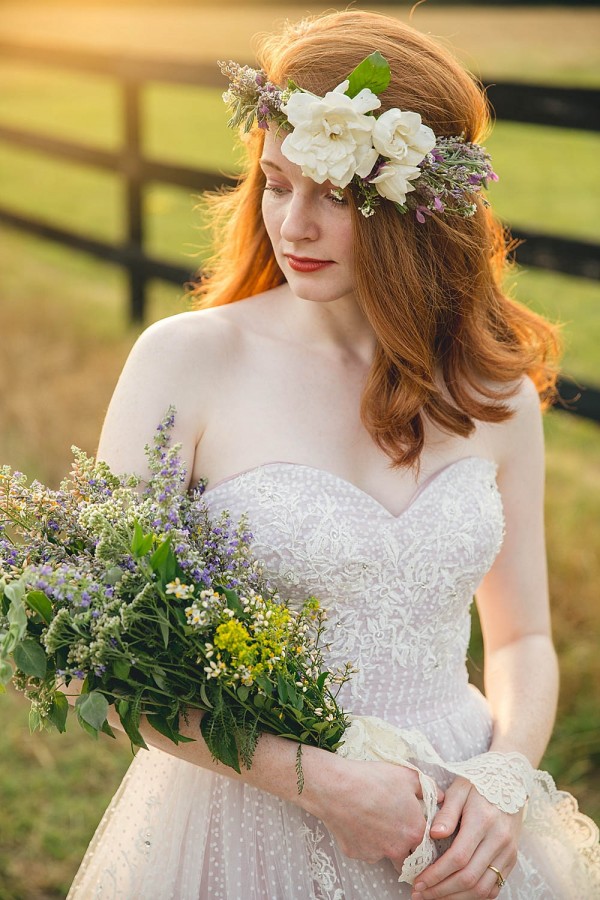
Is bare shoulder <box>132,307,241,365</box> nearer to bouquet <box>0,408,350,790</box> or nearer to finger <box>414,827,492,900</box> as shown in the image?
bouquet <box>0,408,350,790</box>

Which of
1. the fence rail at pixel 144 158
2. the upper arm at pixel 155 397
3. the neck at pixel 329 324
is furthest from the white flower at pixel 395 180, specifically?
the fence rail at pixel 144 158

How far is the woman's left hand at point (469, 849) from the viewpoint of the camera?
1.64m

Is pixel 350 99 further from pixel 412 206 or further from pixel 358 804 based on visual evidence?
pixel 358 804

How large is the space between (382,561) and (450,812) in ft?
1.49

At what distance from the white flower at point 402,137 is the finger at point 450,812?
1127 millimetres

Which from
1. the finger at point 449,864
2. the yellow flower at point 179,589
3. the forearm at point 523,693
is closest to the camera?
the yellow flower at point 179,589


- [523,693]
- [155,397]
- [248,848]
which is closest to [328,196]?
[155,397]

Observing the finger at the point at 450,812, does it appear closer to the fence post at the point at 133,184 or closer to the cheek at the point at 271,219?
the cheek at the point at 271,219

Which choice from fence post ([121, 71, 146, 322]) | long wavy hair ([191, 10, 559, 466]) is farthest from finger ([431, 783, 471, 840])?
fence post ([121, 71, 146, 322])

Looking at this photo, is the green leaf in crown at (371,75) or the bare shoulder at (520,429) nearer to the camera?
the green leaf in crown at (371,75)

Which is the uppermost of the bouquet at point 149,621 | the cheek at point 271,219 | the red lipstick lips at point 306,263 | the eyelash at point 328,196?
the eyelash at point 328,196

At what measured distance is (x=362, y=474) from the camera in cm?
191

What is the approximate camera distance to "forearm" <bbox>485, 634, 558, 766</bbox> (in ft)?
6.52

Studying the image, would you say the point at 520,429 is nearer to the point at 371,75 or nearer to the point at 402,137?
the point at 402,137
